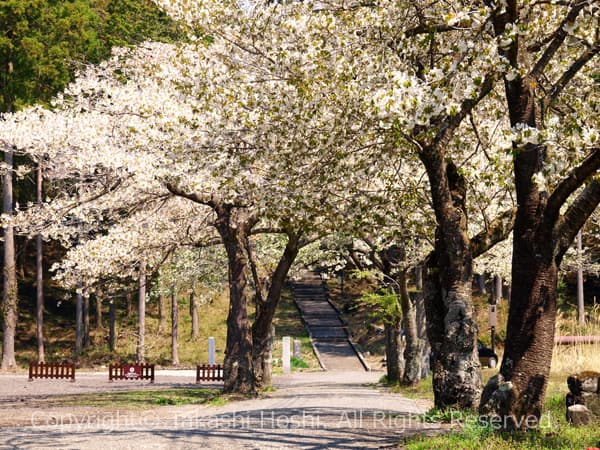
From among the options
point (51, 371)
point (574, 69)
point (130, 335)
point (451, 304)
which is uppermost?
point (574, 69)

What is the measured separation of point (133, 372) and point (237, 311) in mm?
11310

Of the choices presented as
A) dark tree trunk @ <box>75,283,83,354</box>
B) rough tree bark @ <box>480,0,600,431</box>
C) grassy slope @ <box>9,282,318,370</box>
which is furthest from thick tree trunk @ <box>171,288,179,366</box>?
rough tree bark @ <box>480,0,600,431</box>

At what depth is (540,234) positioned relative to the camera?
35.2 feet

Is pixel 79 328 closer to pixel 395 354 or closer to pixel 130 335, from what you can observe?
pixel 130 335

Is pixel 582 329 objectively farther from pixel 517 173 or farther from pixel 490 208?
pixel 517 173

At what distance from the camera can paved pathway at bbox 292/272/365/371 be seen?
152 feet

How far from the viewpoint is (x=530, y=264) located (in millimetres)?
10781

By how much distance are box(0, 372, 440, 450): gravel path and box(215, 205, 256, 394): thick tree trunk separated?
3.68ft

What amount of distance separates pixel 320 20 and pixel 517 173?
3680 mm

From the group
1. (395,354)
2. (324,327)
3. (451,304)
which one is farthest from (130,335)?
(451,304)

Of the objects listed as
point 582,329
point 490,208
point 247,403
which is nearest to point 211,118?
point 490,208

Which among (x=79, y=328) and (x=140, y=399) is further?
(x=79, y=328)

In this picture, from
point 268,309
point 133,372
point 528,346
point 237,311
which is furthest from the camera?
point 133,372

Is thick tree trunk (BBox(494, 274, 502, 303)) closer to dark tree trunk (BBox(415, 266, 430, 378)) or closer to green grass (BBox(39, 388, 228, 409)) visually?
dark tree trunk (BBox(415, 266, 430, 378))
